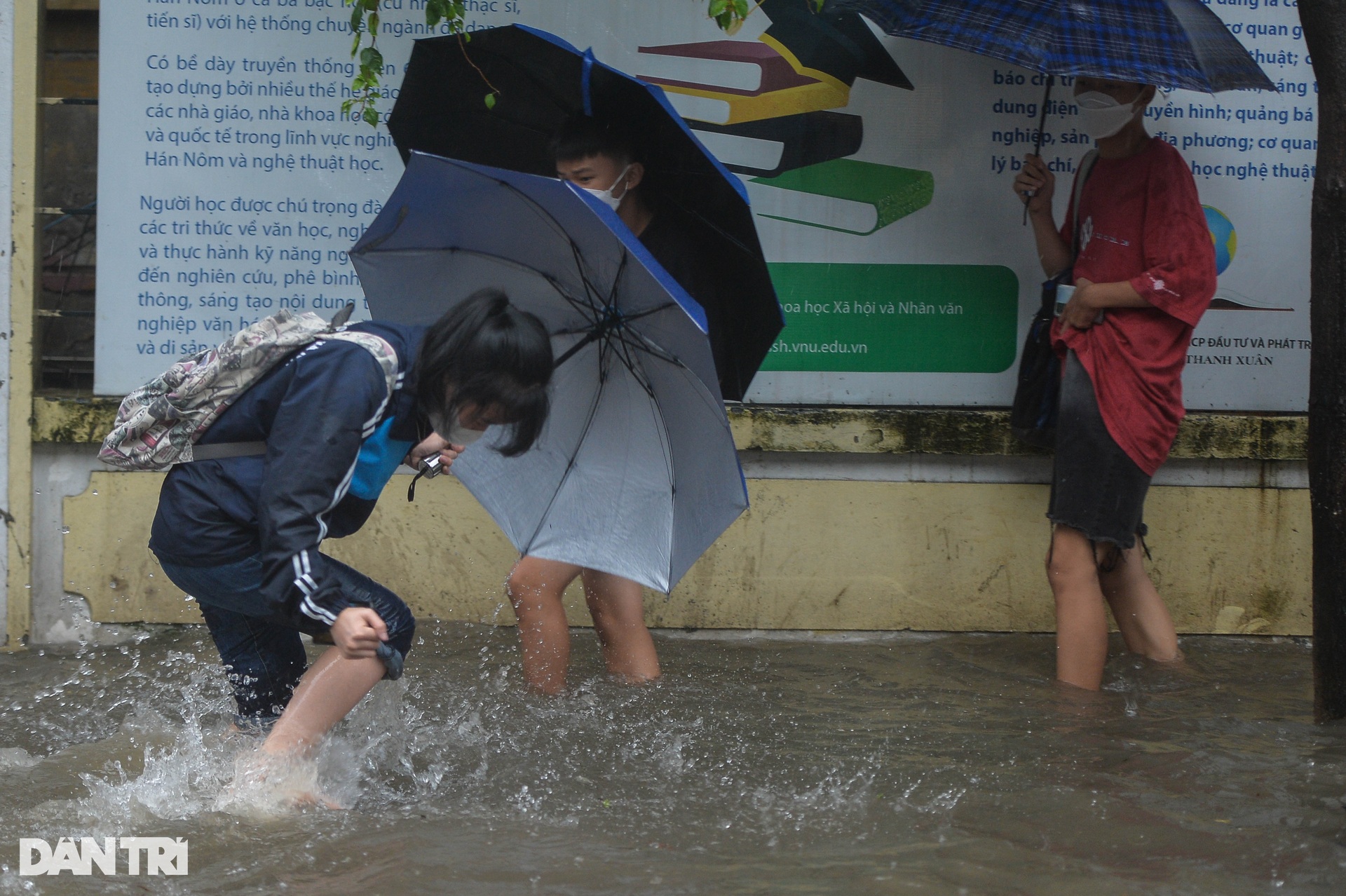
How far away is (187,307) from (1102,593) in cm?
351

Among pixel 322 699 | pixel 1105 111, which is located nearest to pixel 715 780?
pixel 322 699

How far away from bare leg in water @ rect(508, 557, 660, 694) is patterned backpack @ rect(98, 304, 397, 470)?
1109 mm

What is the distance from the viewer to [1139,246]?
3922 millimetres

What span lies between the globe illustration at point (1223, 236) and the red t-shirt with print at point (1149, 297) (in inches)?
37.6

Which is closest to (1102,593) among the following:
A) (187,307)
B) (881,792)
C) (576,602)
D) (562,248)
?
(881,792)

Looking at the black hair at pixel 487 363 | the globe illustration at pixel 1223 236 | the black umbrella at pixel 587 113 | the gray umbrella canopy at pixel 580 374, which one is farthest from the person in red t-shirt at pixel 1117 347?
the black hair at pixel 487 363

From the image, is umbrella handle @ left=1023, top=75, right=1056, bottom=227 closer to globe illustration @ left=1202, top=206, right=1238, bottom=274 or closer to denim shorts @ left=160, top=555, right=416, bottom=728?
globe illustration @ left=1202, top=206, right=1238, bottom=274

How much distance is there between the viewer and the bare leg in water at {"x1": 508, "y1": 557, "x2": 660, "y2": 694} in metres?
3.70

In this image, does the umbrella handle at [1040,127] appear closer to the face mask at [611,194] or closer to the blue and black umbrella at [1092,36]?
the blue and black umbrella at [1092,36]

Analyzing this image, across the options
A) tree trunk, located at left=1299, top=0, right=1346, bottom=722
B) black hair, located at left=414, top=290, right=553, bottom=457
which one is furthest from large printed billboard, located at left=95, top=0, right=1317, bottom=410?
black hair, located at left=414, top=290, right=553, bottom=457

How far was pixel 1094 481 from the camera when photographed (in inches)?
153

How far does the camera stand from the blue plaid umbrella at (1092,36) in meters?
3.72

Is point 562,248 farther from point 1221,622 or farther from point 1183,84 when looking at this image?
point 1221,622

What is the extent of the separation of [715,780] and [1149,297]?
78.2 inches
